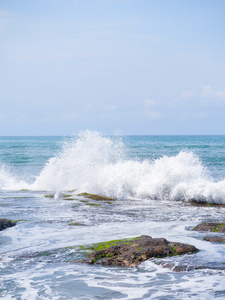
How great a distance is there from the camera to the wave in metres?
14.7

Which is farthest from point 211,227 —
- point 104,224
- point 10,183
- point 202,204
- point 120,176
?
point 10,183

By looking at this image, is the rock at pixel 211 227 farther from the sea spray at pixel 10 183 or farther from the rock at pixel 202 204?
the sea spray at pixel 10 183

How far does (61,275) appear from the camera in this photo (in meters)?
5.84

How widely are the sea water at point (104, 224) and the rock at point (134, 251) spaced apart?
18 cm

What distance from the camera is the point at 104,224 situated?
9547mm

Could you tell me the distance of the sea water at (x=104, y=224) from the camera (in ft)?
17.5

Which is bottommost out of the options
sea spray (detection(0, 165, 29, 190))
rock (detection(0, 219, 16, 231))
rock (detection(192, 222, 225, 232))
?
sea spray (detection(0, 165, 29, 190))

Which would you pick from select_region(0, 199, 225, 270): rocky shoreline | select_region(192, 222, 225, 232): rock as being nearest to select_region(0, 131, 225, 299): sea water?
select_region(0, 199, 225, 270): rocky shoreline

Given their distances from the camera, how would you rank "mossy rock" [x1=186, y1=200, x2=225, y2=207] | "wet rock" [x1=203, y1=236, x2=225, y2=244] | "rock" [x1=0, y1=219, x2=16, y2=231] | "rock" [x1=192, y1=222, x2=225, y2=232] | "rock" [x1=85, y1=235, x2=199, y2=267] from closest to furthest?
"rock" [x1=85, y1=235, x2=199, y2=267]
"wet rock" [x1=203, y1=236, x2=225, y2=244]
"rock" [x1=192, y1=222, x2=225, y2=232]
"rock" [x1=0, y1=219, x2=16, y2=231]
"mossy rock" [x1=186, y1=200, x2=225, y2=207]

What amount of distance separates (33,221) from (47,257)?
3399 millimetres

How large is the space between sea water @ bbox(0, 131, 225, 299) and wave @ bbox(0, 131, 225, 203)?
0.05m

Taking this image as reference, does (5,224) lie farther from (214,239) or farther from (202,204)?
(202,204)

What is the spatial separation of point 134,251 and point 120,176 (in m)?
9.90

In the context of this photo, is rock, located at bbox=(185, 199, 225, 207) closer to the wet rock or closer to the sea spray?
the wet rock
